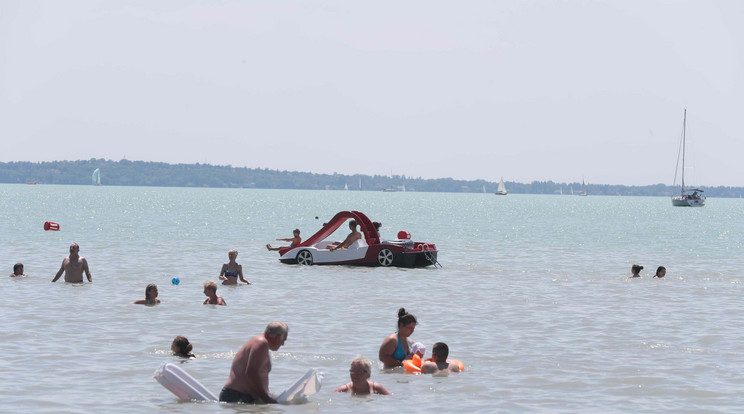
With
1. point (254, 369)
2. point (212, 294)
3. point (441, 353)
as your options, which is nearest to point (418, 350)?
point (441, 353)

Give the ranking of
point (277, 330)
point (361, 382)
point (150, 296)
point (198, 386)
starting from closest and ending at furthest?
point (277, 330)
point (198, 386)
point (361, 382)
point (150, 296)

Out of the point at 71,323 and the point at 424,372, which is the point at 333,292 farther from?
the point at 424,372

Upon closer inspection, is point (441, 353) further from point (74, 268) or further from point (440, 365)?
point (74, 268)

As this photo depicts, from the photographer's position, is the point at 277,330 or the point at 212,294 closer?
the point at 277,330

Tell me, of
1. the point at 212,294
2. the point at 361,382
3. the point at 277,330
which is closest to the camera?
the point at 277,330

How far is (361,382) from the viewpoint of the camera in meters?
13.3

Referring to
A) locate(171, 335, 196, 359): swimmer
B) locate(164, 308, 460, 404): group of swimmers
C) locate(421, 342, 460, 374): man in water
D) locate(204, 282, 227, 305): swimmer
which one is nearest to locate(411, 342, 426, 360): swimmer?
locate(164, 308, 460, 404): group of swimmers

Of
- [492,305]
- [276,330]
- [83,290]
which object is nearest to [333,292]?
[492,305]

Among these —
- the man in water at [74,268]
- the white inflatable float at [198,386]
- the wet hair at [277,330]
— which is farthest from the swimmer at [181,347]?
the man in water at [74,268]

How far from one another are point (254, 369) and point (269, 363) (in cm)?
20

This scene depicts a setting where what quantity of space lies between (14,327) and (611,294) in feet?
53.3

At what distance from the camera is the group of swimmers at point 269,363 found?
11.8m

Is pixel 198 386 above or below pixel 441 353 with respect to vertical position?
below

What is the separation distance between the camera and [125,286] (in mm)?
26859
